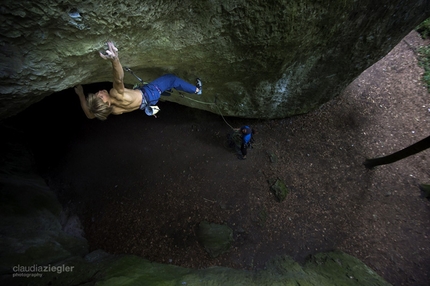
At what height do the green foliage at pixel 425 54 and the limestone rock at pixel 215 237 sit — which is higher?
the green foliage at pixel 425 54

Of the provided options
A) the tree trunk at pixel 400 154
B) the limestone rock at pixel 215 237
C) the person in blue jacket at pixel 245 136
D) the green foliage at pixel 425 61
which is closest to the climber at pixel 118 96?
the person in blue jacket at pixel 245 136

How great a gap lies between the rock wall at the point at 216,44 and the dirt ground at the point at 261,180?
1265 mm

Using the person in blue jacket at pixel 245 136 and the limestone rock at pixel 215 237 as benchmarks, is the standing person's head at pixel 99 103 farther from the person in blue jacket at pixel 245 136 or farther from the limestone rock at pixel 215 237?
the limestone rock at pixel 215 237

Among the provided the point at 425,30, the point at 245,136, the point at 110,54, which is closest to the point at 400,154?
the point at 245,136

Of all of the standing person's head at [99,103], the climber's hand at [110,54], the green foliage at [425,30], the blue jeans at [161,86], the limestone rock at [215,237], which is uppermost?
the green foliage at [425,30]

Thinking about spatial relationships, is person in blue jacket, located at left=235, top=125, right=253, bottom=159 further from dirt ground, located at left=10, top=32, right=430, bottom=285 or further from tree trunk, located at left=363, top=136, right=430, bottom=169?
tree trunk, located at left=363, top=136, right=430, bottom=169

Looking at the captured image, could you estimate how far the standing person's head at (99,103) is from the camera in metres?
2.97

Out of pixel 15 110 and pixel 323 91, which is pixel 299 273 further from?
pixel 15 110

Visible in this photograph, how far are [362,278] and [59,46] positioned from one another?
20.5 ft

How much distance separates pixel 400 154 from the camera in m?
5.06

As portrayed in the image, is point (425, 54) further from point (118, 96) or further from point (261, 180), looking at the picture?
point (118, 96)

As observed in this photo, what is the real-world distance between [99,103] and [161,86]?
1436mm

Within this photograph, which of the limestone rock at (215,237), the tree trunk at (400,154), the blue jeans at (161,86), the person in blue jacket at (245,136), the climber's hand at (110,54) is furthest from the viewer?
the person in blue jacket at (245,136)

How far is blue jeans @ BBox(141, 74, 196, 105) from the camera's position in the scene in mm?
3861
